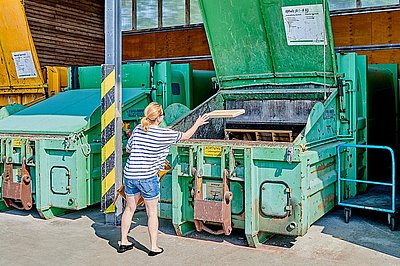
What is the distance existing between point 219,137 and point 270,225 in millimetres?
1669

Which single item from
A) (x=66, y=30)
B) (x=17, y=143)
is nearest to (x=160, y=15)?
(x=66, y=30)

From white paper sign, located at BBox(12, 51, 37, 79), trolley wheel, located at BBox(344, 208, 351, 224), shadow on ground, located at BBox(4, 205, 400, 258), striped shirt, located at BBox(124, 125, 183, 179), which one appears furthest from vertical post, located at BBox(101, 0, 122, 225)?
white paper sign, located at BBox(12, 51, 37, 79)

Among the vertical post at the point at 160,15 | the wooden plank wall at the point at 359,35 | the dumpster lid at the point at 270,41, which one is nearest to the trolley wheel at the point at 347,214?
the dumpster lid at the point at 270,41

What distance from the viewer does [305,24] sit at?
4840mm

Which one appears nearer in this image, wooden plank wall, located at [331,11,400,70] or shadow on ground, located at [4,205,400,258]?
shadow on ground, located at [4,205,400,258]

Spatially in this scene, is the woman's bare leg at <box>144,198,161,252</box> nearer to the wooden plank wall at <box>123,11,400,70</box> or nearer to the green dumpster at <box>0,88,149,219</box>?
the green dumpster at <box>0,88,149,219</box>

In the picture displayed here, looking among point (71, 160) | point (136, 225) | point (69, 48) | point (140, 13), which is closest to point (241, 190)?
point (136, 225)

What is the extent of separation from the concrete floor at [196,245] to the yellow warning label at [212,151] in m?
0.81

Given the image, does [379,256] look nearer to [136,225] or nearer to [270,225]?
[270,225]

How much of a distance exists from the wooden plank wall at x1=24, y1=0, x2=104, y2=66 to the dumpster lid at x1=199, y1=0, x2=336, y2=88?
554 cm

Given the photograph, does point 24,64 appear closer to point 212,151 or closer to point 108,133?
point 108,133

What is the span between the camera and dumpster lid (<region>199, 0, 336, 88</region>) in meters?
4.84

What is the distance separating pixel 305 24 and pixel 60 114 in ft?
9.52

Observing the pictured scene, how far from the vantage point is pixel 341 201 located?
500 cm
